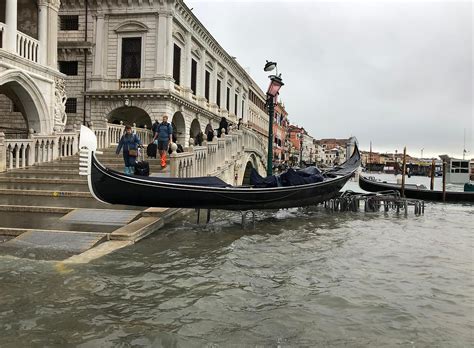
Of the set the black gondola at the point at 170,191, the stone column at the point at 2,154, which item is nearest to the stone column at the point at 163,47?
the stone column at the point at 2,154

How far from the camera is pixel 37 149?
1162cm

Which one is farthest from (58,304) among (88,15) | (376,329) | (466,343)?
(88,15)

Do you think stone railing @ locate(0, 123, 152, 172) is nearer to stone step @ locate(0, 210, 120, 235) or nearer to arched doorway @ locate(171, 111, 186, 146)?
stone step @ locate(0, 210, 120, 235)

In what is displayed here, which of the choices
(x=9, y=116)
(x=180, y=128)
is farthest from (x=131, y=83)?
(x=9, y=116)

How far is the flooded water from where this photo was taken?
330 cm

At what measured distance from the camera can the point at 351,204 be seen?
41.0 feet

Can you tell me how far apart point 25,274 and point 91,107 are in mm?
16972

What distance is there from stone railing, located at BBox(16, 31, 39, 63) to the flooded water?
339 inches

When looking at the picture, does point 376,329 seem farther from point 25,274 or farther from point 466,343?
point 25,274

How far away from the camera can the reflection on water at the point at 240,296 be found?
3311 millimetres

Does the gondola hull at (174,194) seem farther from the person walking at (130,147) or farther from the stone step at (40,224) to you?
the person walking at (130,147)

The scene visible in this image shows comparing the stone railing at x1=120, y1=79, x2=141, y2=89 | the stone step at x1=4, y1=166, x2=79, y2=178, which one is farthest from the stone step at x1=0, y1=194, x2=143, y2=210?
the stone railing at x1=120, y1=79, x2=141, y2=89

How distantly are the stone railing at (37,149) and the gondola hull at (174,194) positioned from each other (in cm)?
517

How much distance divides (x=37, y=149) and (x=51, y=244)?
7.09m
